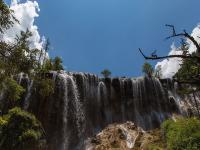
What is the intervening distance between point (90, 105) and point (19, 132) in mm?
20686

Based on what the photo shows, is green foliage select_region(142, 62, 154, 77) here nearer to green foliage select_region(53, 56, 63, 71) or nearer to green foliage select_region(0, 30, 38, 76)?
green foliage select_region(53, 56, 63, 71)

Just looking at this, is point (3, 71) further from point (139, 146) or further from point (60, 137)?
point (60, 137)

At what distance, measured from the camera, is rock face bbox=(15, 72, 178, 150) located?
3734 centimetres

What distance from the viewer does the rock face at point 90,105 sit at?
3734 centimetres

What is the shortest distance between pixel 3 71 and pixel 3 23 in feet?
6.04

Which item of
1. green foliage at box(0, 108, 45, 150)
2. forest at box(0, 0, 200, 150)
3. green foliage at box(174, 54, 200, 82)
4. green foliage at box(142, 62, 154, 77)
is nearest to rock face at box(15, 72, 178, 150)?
forest at box(0, 0, 200, 150)

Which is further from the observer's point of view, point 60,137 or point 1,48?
point 60,137

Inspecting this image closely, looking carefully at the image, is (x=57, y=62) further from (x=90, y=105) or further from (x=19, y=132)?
(x=19, y=132)

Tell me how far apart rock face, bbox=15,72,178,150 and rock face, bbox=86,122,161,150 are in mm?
825

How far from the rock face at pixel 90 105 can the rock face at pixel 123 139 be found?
0.83 metres

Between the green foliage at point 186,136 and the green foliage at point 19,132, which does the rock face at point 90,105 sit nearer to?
the green foliage at point 19,132

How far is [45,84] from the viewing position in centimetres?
1268

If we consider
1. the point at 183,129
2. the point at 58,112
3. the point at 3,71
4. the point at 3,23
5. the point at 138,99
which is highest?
the point at 138,99

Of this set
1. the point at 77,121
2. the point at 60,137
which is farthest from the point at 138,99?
the point at 60,137
